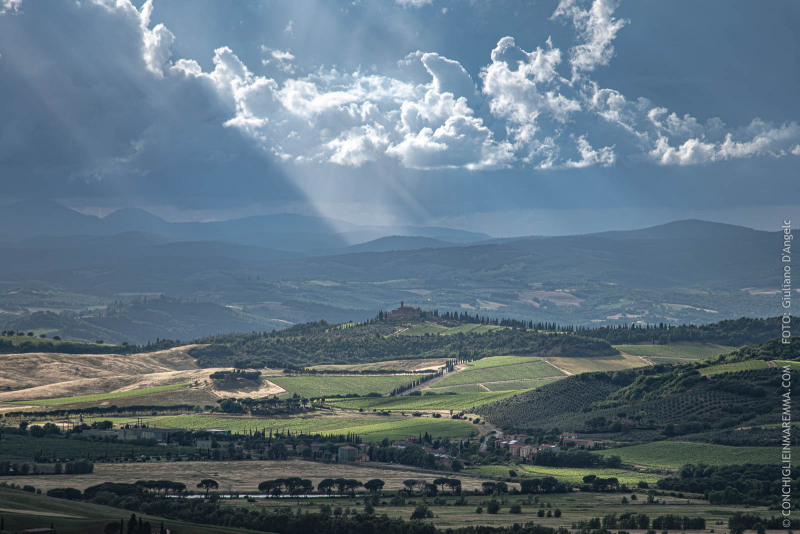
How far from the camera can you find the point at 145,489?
127625 millimetres

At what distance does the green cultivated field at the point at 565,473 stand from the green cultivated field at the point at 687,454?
7470 millimetres

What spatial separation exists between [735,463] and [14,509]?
92658 millimetres

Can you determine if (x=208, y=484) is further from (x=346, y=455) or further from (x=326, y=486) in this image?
(x=346, y=455)

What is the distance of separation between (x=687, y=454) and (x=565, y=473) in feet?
61.9

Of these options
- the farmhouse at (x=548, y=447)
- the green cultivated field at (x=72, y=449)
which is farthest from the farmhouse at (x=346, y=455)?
the farmhouse at (x=548, y=447)

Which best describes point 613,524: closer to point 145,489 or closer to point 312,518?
point 312,518

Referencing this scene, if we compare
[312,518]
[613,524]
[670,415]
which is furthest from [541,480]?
[670,415]

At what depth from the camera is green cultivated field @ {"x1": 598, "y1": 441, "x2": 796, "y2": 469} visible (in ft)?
487

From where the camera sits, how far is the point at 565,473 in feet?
507

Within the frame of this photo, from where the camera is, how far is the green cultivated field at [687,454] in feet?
487

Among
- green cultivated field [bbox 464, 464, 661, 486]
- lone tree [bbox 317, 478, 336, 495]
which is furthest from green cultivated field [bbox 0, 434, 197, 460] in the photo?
green cultivated field [bbox 464, 464, 661, 486]

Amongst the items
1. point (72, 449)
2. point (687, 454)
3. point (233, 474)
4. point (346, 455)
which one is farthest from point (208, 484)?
point (687, 454)

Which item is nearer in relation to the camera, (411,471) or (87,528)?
(87,528)

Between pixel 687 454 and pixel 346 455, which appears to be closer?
pixel 687 454
